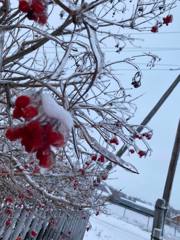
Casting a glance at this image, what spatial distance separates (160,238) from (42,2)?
2.93 m

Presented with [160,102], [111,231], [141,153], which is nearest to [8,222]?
[141,153]

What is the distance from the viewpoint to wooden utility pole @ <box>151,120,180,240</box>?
11.8 feet

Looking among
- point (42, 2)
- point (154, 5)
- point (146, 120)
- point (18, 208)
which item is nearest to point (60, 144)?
point (42, 2)

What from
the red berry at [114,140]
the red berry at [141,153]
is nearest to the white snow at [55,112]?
the red berry at [114,140]

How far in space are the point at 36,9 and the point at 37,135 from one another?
0.70 m

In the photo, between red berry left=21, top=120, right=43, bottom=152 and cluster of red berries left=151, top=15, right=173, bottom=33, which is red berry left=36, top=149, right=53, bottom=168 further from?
cluster of red berries left=151, top=15, right=173, bottom=33

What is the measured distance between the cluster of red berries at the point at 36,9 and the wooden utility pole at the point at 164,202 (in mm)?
2769

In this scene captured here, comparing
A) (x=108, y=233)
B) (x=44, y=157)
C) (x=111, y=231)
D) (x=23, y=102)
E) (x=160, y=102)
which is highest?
(x=111, y=231)

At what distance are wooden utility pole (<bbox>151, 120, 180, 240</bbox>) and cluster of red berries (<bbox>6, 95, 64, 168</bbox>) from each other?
3006mm

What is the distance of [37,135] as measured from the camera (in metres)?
0.78

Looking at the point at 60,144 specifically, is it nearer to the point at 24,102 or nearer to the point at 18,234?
the point at 24,102

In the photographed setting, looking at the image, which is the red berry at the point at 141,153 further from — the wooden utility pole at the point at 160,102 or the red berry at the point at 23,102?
the wooden utility pole at the point at 160,102

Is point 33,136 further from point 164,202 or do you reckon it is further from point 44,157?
point 164,202

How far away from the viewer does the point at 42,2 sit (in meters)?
1.32
